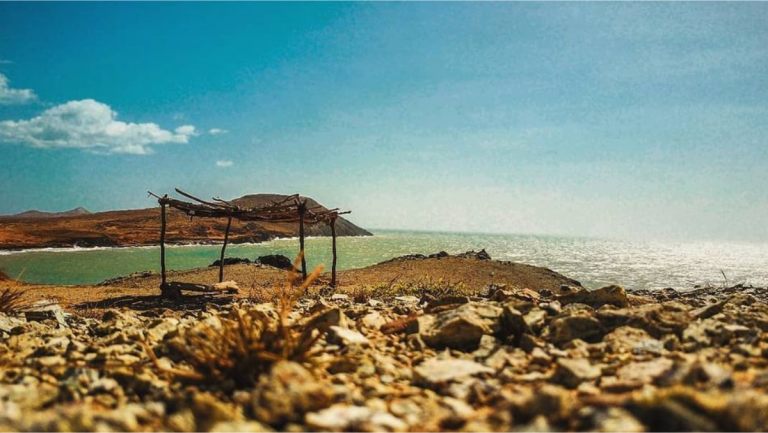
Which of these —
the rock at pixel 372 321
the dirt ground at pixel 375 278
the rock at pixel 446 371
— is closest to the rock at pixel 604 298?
the rock at pixel 372 321

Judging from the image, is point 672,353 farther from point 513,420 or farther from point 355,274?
point 355,274

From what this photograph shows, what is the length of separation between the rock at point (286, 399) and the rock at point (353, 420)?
0.07 m

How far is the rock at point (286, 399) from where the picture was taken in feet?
7.12

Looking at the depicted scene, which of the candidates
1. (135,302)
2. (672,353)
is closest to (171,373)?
(672,353)

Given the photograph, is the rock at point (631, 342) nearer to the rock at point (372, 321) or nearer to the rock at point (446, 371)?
the rock at point (446, 371)

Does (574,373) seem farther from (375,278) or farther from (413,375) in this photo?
(375,278)

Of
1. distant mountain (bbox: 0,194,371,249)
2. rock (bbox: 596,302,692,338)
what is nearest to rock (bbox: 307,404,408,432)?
rock (bbox: 596,302,692,338)

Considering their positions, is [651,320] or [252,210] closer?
[651,320]

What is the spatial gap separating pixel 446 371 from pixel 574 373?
86cm

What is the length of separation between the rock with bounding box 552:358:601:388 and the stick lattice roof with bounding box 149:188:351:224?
1093cm

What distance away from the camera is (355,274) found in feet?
62.1

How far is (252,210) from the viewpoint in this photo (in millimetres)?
13836

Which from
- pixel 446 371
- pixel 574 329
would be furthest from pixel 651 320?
pixel 446 371

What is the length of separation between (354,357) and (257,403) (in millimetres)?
1367
